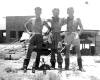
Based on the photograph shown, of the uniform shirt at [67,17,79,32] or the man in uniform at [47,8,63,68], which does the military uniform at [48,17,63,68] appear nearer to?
the man in uniform at [47,8,63,68]

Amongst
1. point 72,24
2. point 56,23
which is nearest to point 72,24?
point 72,24

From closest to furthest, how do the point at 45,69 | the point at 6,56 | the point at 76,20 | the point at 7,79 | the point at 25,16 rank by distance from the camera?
the point at 7,79
the point at 45,69
the point at 76,20
the point at 6,56
the point at 25,16

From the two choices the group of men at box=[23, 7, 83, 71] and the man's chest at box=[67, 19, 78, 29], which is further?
the man's chest at box=[67, 19, 78, 29]

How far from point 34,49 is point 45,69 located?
29.5 inches

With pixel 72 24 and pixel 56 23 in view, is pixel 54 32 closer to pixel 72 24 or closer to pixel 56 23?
pixel 56 23

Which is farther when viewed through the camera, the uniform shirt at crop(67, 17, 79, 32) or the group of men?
the uniform shirt at crop(67, 17, 79, 32)

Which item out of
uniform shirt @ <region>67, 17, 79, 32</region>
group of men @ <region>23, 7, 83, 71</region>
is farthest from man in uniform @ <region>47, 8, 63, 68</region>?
uniform shirt @ <region>67, 17, 79, 32</region>

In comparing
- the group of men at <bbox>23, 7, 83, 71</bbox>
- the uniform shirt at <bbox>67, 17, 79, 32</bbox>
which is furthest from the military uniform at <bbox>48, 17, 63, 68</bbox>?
the uniform shirt at <bbox>67, 17, 79, 32</bbox>

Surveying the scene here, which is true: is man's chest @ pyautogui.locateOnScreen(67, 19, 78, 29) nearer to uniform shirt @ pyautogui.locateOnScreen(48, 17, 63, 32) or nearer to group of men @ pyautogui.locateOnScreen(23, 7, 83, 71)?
group of men @ pyautogui.locateOnScreen(23, 7, 83, 71)

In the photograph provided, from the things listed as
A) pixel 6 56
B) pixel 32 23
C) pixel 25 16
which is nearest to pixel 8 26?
pixel 25 16

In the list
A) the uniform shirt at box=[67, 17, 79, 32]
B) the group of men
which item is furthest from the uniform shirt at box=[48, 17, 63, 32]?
the uniform shirt at box=[67, 17, 79, 32]

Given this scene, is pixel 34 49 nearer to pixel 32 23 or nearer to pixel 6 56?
pixel 32 23

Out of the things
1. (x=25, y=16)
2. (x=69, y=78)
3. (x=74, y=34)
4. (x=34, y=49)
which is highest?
(x=25, y=16)

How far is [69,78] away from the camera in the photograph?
5969 mm
